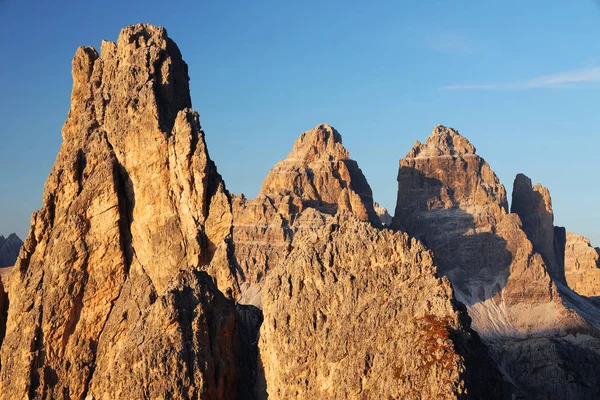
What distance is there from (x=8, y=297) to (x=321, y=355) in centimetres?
3333

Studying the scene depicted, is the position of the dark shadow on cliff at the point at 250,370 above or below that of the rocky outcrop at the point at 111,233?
below

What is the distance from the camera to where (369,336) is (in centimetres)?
8450

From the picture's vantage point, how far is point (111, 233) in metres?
104

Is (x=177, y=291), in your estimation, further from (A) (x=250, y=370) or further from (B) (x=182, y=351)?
(A) (x=250, y=370)

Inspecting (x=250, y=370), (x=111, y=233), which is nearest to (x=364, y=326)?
(x=250, y=370)

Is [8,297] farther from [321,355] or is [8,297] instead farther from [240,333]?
[321,355]

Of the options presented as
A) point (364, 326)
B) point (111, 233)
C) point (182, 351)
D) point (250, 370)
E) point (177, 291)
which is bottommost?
point (250, 370)

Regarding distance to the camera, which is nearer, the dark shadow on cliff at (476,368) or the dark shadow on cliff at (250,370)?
the dark shadow on cliff at (476,368)

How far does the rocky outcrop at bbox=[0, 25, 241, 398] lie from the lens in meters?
100

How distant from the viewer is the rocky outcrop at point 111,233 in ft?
329

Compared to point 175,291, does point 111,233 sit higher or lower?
higher

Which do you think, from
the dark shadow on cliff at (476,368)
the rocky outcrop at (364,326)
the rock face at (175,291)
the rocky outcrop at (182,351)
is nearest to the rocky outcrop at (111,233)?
the rock face at (175,291)

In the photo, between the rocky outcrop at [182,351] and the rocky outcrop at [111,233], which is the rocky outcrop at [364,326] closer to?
the rocky outcrop at [182,351]

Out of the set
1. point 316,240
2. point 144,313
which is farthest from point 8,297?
point 316,240
